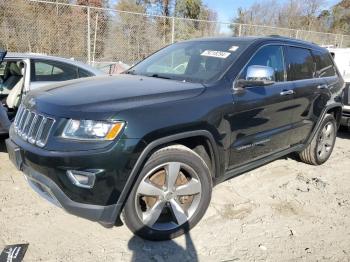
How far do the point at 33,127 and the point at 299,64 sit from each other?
3321mm

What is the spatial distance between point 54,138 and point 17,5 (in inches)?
360

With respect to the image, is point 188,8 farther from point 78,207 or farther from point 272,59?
point 78,207

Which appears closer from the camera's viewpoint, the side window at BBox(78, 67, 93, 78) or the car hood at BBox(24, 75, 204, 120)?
the car hood at BBox(24, 75, 204, 120)

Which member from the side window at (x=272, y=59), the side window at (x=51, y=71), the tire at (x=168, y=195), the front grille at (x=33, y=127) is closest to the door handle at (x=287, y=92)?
the side window at (x=272, y=59)

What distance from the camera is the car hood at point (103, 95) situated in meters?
2.79

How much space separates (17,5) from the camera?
408 inches

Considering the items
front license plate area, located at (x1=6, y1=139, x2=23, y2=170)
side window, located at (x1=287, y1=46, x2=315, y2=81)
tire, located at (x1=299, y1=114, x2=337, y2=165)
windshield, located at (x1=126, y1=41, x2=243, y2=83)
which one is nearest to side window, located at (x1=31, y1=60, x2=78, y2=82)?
windshield, located at (x1=126, y1=41, x2=243, y2=83)

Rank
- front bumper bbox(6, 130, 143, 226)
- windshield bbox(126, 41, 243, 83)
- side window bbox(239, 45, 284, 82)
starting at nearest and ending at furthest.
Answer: front bumper bbox(6, 130, 143, 226)
windshield bbox(126, 41, 243, 83)
side window bbox(239, 45, 284, 82)

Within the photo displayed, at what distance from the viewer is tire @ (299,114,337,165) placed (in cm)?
527

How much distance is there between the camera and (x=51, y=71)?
18.8 feet

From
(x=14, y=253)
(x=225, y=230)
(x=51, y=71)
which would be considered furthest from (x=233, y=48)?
(x=51, y=71)

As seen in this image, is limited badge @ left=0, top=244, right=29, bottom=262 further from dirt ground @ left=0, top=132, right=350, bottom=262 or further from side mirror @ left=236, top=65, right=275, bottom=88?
side mirror @ left=236, top=65, right=275, bottom=88

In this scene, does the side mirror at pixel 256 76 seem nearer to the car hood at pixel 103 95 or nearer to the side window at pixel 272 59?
the side window at pixel 272 59

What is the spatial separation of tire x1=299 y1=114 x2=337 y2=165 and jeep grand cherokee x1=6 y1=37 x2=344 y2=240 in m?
0.75
